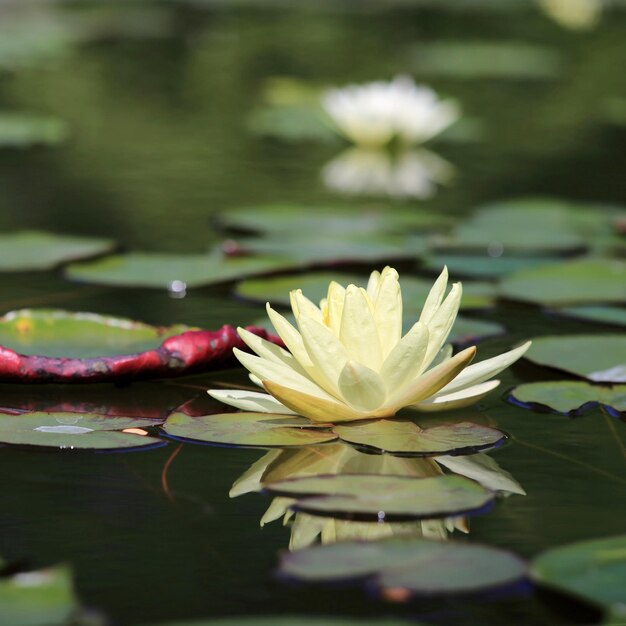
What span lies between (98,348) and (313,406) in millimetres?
542

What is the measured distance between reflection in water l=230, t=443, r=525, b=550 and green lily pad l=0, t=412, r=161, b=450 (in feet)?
0.63

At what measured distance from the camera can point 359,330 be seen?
1777 mm

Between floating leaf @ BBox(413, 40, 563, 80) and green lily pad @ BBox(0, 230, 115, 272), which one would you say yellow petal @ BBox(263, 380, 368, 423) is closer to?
green lily pad @ BBox(0, 230, 115, 272)

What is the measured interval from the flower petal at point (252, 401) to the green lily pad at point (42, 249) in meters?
1.25

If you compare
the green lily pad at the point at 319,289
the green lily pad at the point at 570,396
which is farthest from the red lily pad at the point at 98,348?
the green lily pad at the point at 319,289

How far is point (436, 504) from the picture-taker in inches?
59.3

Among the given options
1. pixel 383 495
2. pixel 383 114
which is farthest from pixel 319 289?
pixel 383 114

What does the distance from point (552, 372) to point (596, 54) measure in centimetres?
653

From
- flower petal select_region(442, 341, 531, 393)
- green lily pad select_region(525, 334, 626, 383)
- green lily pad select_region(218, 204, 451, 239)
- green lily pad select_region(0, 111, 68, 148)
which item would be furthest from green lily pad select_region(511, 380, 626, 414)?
green lily pad select_region(0, 111, 68, 148)

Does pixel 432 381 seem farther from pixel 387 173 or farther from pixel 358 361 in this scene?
pixel 387 173

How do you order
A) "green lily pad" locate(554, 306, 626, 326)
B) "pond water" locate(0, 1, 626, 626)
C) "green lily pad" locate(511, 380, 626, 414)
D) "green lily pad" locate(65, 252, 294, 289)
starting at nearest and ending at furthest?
"pond water" locate(0, 1, 626, 626) → "green lily pad" locate(511, 380, 626, 414) → "green lily pad" locate(554, 306, 626, 326) → "green lily pad" locate(65, 252, 294, 289)

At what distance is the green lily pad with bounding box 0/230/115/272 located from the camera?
9.84 ft

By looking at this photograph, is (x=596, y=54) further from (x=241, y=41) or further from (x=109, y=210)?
(x=109, y=210)

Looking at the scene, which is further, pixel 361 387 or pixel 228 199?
pixel 228 199
